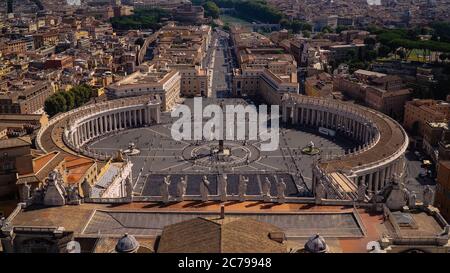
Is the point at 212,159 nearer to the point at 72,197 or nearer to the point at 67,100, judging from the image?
the point at 72,197

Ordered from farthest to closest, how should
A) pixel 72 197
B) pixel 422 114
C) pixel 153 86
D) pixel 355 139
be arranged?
pixel 153 86, pixel 422 114, pixel 355 139, pixel 72 197

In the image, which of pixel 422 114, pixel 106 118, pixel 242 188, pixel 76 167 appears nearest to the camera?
pixel 242 188

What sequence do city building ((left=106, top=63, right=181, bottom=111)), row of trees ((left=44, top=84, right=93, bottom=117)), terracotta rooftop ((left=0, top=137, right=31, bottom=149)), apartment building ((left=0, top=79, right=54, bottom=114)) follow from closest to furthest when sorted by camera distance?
terracotta rooftop ((left=0, top=137, right=31, bottom=149)), apartment building ((left=0, top=79, right=54, bottom=114)), row of trees ((left=44, top=84, right=93, bottom=117)), city building ((left=106, top=63, right=181, bottom=111))

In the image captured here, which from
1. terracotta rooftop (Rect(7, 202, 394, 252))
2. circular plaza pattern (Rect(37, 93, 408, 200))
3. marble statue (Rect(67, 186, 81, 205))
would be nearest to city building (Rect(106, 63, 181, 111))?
circular plaza pattern (Rect(37, 93, 408, 200))

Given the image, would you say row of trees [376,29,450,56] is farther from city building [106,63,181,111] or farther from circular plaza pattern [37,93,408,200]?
city building [106,63,181,111]

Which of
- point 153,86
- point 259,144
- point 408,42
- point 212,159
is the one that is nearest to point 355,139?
point 259,144

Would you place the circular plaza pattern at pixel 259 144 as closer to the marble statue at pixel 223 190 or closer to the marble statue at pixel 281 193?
the marble statue at pixel 281 193
